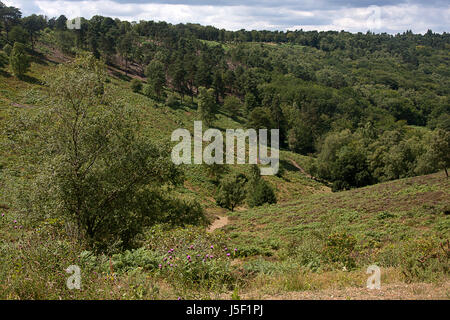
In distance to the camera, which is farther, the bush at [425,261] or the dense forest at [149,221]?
the bush at [425,261]

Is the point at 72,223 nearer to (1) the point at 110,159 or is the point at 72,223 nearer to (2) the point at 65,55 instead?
(1) the point at 110,159

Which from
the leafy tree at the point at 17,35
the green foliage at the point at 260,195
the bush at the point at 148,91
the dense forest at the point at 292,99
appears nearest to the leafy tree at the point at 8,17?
the dense forest at the point at 292,99

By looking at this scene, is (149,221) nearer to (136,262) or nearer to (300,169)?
(136,262)

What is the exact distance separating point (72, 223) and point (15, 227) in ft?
7.83

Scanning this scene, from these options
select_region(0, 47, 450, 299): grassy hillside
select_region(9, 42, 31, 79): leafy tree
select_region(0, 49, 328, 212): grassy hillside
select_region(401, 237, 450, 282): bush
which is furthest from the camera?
select_region(9, 42, 31, 79): leafy tree

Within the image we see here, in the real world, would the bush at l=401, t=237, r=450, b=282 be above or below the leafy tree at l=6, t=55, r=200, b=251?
below

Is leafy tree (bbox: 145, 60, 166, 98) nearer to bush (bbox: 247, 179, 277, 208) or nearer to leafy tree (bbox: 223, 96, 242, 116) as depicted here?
leafy tree (bbox: 223, 96, 242, 116)

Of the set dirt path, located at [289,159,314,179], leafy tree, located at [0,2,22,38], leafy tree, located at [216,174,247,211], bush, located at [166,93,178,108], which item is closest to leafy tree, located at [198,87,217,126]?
bush, located at [166,93,178,108]

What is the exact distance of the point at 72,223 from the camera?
11.4 metres

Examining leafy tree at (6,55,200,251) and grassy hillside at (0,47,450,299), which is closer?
grassy hillside at (0,47,450,299)

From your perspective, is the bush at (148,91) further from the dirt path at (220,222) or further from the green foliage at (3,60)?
the dirt path at (220,222)

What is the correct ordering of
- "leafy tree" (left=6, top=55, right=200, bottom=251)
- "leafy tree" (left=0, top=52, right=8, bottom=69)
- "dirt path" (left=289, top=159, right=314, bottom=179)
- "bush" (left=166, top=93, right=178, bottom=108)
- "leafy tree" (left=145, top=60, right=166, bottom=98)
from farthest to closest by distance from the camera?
"bush" (left=166, top=93, right=178, bottom=108)
"leafy tree" (left=145, top=60, right=166, bottom=98)
"dirt path" (left=289, top=159, right=314, bottom=179)
"leafy tree" (left=0, top=52, right=8, bottom=69)
"leafy tree" (left=6, top=55, right=200, bottom=251)

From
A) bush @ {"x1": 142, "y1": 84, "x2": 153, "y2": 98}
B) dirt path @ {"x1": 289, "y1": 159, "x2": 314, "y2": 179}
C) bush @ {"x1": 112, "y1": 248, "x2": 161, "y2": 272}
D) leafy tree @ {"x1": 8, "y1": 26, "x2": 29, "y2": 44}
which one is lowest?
dirt path @ {"x1": 289, "y1": 159, "x2": 314, "y2": 179}
